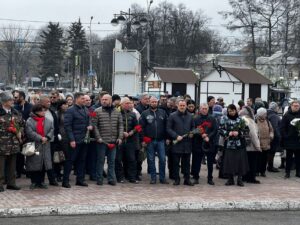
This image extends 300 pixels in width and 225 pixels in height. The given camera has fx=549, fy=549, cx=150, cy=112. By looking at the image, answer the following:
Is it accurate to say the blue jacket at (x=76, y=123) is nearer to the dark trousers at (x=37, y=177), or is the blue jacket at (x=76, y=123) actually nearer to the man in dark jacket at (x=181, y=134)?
the dark trousers at (x=37, y=177)

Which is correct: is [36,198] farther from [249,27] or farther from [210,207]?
[249,27]

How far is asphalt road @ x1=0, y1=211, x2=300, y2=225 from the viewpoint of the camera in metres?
8.65

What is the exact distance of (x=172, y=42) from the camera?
256ft

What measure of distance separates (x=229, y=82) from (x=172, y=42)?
110 ft

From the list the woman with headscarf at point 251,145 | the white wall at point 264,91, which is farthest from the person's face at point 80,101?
the white wall at point 264,91

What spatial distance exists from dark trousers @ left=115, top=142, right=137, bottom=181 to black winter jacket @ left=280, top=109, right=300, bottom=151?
3.91 m

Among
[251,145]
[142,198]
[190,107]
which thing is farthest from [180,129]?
[142,198]

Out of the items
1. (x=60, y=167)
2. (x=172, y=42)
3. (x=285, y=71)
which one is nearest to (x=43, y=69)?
(x=172, y=42)

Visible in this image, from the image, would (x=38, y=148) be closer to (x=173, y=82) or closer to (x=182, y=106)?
(x=182, y=106)

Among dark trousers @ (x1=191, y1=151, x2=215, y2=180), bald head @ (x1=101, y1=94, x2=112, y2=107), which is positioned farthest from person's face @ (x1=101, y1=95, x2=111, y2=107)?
dark trousers @ (x1=191, y1=151, x2=215, y2=180)

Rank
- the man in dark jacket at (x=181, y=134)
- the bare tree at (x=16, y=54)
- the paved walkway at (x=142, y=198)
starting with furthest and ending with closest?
the bare tree at (x=16, y=54) < the man in dark jacket at (x=181, y=134) < the paved walkway at (x=142, y=198)

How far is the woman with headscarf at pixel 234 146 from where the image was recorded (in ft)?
39.7

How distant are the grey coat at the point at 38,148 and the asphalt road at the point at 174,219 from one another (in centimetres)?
213

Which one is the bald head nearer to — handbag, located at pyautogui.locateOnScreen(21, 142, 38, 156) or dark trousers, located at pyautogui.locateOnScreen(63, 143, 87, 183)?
dark trousers, located at pyautogui.locateOnScreen(63, 143, 87, 183)
